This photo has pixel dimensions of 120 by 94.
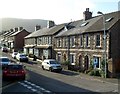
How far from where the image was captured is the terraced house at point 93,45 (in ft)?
124

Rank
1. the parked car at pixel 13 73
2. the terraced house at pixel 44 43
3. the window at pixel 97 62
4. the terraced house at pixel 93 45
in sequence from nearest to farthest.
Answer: the parked car at pixel 13 73 < the terraced house at pixel 93 45 < the window at pixel 97 62 < the terraced house at pixel 44 43

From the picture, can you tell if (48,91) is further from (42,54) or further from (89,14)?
(42,54)

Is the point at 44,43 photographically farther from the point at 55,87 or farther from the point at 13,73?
the point at 55,87

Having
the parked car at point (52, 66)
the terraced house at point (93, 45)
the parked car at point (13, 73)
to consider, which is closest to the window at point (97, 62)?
the terraced house at point (93, 45)

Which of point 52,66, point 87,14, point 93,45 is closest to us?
point 52,66

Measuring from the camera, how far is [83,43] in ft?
146

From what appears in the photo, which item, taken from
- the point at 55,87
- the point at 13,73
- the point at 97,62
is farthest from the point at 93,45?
the point at 55,87

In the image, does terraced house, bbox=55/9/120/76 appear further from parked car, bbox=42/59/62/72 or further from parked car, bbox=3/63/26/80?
parked car, bbox=3/63/26/80

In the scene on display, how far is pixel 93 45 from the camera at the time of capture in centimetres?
4116

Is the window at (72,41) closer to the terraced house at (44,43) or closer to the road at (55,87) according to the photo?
the terraced house at (44,43)

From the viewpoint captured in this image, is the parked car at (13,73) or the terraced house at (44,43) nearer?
the parked car at (13,73)

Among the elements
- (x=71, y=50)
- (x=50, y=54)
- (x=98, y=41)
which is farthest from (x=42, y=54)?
(x=98, y=41)

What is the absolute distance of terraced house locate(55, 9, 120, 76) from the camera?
3788 cm

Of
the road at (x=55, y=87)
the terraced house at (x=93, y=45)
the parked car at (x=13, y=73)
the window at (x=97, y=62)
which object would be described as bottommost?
the road at (x=55, y=87)
